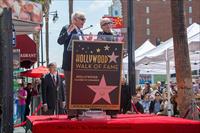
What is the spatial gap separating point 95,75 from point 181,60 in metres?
4.89

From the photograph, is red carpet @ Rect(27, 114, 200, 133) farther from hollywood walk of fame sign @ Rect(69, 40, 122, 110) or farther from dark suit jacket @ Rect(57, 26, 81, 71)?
dark suit jacket @ Rect(57, 26, 81, 71)

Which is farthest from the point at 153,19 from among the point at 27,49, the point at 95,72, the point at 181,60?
the point at 95,72

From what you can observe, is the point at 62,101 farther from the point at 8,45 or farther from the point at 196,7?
the point at 196,7

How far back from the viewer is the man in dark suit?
1167cm

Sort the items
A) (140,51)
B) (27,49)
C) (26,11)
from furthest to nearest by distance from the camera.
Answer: (27,49) < (140,51) < (26,11)

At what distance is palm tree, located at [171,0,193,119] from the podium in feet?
13.9

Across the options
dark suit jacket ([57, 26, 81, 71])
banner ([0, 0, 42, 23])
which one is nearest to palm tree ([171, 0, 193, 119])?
banner ([0, 0, 42, 23])

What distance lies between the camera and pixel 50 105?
11.6 meters

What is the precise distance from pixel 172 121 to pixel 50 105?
5.07m

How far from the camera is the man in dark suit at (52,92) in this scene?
11.7 meters

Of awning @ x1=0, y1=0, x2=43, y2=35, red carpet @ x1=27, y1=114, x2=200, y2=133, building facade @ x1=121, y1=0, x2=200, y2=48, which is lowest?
red carpet @ x1=27, y1=114, x2=200, y2=133

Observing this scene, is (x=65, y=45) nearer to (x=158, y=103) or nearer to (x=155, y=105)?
(x=155, y=105)

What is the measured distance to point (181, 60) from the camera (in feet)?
→ 38.2

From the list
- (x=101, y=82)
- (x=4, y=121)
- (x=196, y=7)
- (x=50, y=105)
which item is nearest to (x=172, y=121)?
(x=101, y=82)
